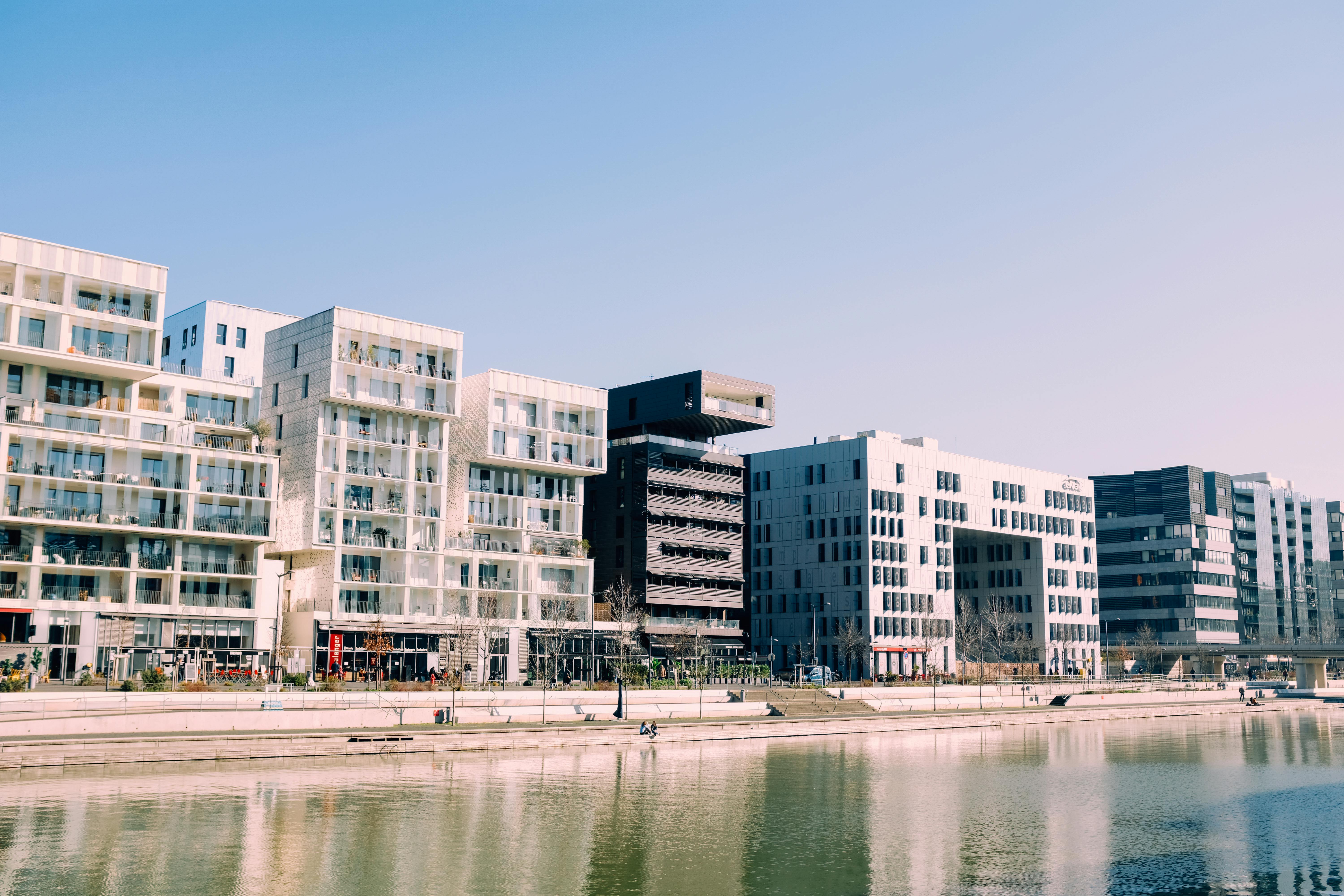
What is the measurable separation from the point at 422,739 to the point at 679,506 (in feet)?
240

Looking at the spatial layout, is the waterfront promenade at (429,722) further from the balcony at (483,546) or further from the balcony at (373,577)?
the balcony at (483,546)

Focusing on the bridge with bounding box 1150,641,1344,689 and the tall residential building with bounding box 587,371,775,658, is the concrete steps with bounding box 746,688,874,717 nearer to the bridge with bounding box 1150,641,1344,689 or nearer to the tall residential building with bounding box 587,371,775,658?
the tall residential building with bounding box 587,371,775,658

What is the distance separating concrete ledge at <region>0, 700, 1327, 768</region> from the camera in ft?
182

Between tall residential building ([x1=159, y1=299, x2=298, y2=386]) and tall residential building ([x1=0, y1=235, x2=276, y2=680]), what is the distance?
391 inches

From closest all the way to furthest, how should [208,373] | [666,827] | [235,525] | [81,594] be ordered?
[666,827] < [81,594] < [235,525] < [208,373]

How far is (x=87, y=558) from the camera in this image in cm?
9319

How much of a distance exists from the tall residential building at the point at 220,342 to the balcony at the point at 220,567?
1951 centimetres

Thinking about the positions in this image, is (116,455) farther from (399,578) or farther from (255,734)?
(255,734)

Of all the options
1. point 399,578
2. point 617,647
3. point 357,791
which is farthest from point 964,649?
A: point 357,791

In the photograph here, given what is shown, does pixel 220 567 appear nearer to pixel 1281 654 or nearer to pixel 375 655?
pixel 375 655

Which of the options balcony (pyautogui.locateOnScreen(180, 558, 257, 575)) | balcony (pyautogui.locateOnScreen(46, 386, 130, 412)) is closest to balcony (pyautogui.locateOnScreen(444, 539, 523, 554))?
balcony (pyautogui.locateOnScreen(180, 558, 257, 575))

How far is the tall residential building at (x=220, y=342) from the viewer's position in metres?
114

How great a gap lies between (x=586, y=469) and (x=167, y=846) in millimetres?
88051

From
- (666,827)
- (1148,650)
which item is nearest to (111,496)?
(666,827)
